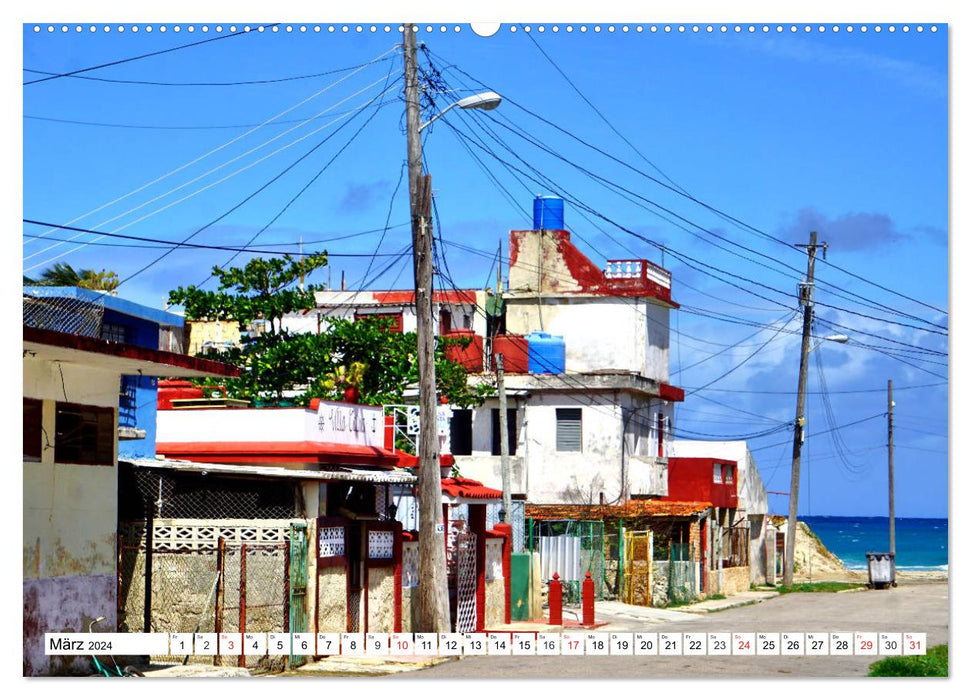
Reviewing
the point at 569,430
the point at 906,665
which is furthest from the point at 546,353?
the point at 906,665

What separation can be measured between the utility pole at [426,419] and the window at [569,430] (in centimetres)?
2649

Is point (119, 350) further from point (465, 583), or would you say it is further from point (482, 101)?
point (465, 583)

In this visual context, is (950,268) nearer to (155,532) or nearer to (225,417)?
(155,532)

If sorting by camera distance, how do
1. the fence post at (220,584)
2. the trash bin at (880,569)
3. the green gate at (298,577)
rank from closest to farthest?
1. the fence post at (220,584)
2. the green gate at (298,577)
3. the trash bin at (880,569)

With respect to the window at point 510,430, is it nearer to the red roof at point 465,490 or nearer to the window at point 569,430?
the window at point 569,430

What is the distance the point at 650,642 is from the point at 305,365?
22.7 metres

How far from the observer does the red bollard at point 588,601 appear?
31.5m

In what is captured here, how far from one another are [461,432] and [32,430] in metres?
32.8

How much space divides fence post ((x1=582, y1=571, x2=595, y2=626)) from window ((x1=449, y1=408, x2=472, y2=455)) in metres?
17.1

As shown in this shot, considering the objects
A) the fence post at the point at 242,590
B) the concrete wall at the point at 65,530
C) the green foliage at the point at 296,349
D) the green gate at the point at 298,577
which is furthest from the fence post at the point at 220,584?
the green foliage at the point at 296,349

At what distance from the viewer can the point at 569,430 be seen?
48.3 metres

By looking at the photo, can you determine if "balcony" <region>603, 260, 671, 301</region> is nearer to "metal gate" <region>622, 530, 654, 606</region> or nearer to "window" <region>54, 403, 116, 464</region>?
"metal gate" <region>622, 530, 654, 606</region>

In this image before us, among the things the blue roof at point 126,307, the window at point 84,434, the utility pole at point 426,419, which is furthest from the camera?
the blue roof at point 126,307

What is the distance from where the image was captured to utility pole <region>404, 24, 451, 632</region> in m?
21.6
